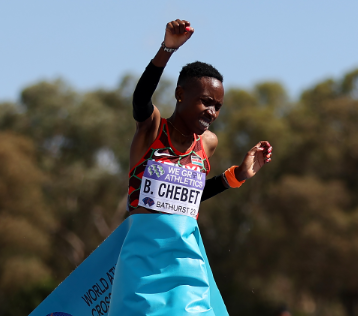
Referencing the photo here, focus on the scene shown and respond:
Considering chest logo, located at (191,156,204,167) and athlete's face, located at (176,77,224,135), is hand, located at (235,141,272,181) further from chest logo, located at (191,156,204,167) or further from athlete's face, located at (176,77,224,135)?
athlete's face, located at (176,77,224,135)

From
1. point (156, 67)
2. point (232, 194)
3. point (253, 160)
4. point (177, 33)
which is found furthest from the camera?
point (232, 194)

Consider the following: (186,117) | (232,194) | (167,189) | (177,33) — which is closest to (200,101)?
(186,117)

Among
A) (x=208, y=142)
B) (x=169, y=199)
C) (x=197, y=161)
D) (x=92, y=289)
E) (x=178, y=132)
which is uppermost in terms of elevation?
A: (x=208, y=142)

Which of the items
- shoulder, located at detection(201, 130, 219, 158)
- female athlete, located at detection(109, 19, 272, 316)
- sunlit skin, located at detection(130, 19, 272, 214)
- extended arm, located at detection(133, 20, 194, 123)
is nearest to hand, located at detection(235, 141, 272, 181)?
shoulder, located at detection(201, 130, 219, 158)

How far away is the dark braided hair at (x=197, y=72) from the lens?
4398 millimetres

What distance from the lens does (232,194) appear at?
28.5 metres

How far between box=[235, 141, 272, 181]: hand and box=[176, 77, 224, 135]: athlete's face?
0.67m

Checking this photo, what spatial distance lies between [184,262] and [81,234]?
27994 mm

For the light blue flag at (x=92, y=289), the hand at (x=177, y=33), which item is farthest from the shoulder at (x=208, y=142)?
the hand at (x=177, y=33)

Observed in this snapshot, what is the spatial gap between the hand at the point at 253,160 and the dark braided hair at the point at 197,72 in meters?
0.73

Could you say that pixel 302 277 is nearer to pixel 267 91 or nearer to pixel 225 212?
pixel 225 212

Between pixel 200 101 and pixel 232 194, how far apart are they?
24.4 metres

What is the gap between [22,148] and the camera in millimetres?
27359

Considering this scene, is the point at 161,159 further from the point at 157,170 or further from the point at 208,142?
the point at 208,142
